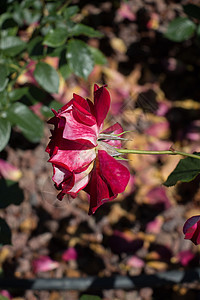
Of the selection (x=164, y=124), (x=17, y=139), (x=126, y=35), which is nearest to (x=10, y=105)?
(x=17, y=139)

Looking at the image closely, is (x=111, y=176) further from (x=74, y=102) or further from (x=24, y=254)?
(x=24, y=254)

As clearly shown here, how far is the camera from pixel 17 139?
5.61 ft

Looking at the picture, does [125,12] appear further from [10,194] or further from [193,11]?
[10,194]

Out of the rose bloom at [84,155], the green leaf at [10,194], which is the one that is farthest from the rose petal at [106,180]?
the green leaf at [10,194]

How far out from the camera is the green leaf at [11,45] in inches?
41.3

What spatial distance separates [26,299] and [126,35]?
148cm

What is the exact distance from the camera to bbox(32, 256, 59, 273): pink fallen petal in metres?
1.49

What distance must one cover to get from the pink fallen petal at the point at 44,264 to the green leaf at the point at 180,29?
1.04 metres

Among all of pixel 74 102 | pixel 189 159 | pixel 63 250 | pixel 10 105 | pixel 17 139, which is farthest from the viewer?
pixel 17 139

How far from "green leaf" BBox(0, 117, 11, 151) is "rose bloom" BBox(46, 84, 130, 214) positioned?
343 millimetres

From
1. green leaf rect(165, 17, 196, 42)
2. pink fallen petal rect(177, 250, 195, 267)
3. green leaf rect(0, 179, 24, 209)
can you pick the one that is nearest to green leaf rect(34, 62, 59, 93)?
green leaf rect(0, 179, 24, 209)

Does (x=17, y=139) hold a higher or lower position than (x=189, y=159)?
lower

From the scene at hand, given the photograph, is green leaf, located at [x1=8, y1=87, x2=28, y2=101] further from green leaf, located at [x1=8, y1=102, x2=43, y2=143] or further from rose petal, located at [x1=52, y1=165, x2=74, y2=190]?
rose petal, located at [x1=52, y1=165, x2=74, y2=190]

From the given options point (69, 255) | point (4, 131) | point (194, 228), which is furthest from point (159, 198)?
point (194, 228)
